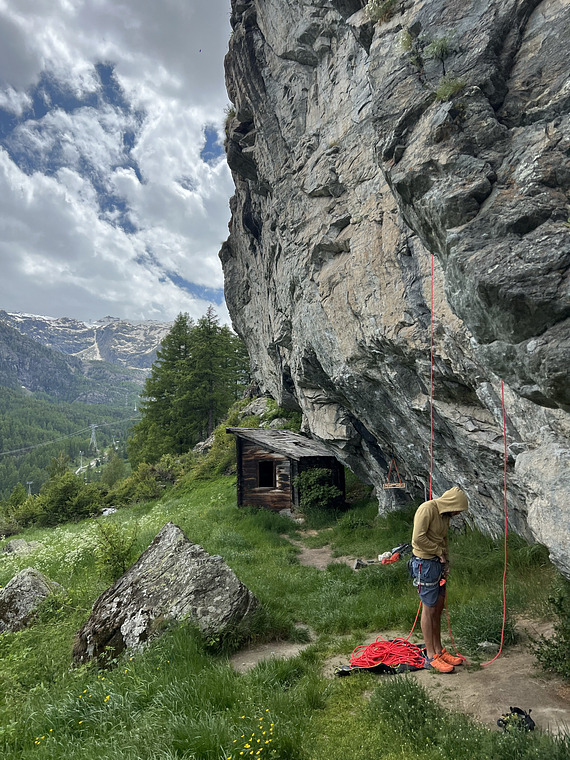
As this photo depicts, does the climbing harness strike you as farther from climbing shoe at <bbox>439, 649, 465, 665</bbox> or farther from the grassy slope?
climbing shoe at <bbox>439, 649, 465, 665</bbox>

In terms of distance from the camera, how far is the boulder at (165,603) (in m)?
6.22

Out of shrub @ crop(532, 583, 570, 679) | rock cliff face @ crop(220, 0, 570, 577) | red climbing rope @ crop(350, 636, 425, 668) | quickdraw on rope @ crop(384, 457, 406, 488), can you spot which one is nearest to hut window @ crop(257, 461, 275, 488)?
rock cliff face @ crop(220, 0, 570, 577)

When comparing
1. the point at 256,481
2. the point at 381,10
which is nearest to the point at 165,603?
the point at 381,10

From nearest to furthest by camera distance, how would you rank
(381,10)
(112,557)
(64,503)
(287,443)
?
(381,10) → (112,557) → (287,443) → (64,503)

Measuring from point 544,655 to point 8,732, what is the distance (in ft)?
20.2

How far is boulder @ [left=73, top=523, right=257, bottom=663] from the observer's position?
20.4 ft

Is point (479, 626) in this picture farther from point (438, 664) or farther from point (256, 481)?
point (256, 481)

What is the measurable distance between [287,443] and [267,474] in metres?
2.16

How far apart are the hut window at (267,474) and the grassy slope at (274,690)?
10109 mm

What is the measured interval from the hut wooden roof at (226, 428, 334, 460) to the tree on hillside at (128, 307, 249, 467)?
15.2 metres

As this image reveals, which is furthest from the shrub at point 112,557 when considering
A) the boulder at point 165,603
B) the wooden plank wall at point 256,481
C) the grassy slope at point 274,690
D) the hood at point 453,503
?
the wooden plank wall at point 256,481

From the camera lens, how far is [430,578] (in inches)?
213

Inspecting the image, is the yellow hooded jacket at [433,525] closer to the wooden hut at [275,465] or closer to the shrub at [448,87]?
the shrub at [448,87]

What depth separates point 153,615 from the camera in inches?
251
